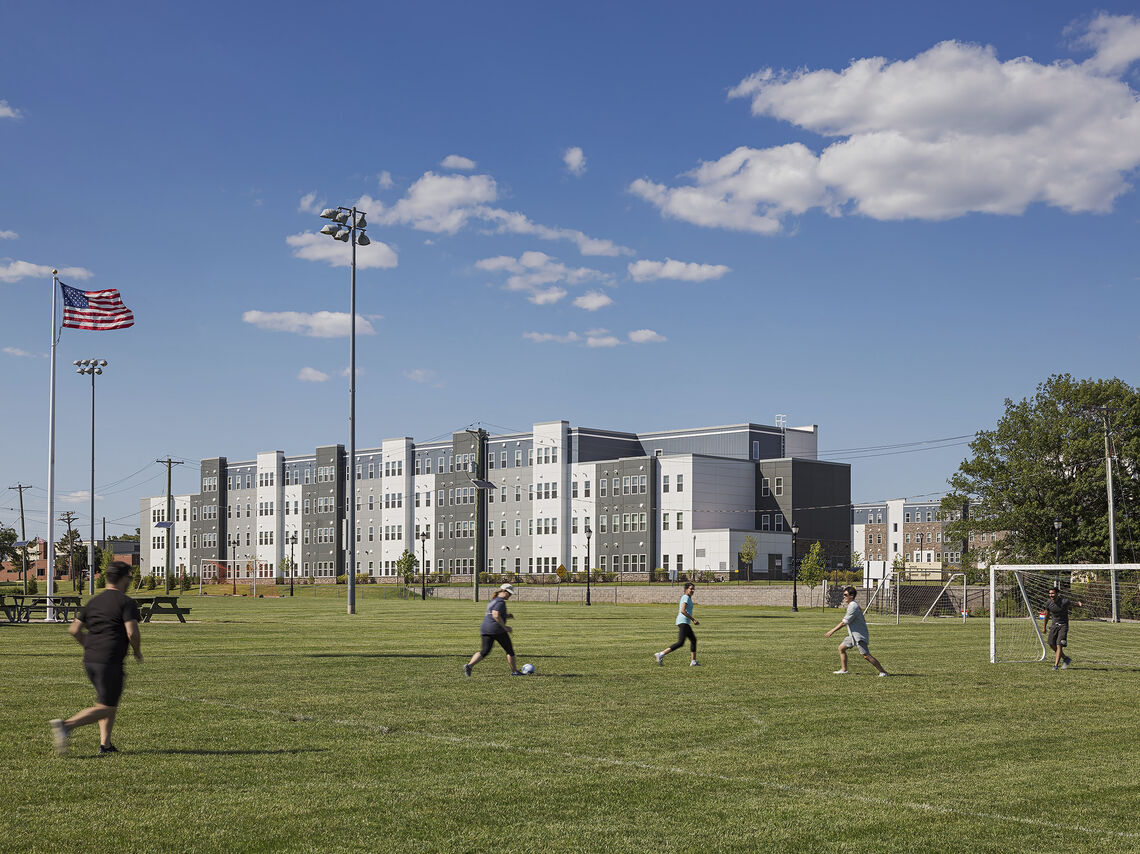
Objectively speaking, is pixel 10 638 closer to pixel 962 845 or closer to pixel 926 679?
pixel 926 679

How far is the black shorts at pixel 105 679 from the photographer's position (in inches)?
457

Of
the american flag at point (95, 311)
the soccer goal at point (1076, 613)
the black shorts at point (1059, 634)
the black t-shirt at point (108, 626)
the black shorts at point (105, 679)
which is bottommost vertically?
the soccer goal at point (1076, 613)

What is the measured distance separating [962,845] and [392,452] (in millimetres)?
123931

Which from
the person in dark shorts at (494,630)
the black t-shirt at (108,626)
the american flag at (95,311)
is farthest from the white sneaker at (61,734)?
the american flag at (95,311)

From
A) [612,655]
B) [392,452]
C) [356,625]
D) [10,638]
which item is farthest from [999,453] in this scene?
[392,452]

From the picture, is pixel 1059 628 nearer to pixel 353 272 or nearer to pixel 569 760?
pixel 569 760

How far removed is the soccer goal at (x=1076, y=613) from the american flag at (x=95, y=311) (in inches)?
1272

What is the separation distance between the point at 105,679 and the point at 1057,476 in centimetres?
6528

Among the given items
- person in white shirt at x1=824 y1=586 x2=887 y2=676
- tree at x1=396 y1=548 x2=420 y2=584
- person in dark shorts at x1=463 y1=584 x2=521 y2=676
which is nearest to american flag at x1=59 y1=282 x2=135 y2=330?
person in dark shorts at x1=463 y1=584 x2=521 y2=676

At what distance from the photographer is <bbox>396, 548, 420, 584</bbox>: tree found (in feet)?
391

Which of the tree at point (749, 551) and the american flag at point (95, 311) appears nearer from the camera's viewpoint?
the american flag at point (95, 311)

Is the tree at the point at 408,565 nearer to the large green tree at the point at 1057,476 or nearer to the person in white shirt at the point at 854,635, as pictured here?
the large green tree at the point at 1057,476

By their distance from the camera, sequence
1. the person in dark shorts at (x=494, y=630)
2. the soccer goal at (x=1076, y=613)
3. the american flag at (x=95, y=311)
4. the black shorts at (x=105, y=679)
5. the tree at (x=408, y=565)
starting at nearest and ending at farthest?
1. the black shorts at (x=105, y=679)
2. the person in dark shorts at (x=494, y=630)
3. the soccer goal at (x=1076, y=613)
4. the american flag at (x=95, y=311)
5. the tree at (x=408, y=565)

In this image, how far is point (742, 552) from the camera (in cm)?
9894
